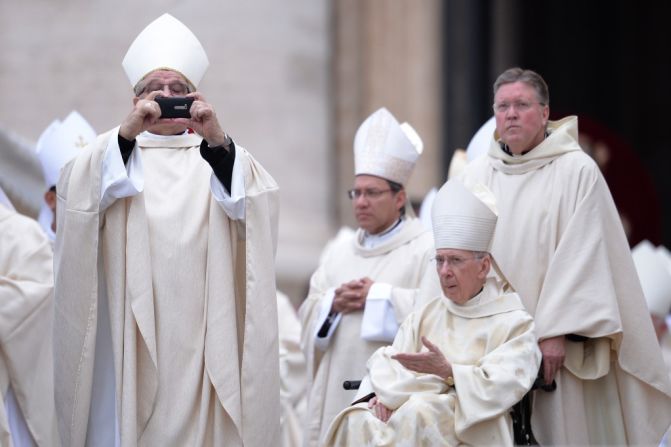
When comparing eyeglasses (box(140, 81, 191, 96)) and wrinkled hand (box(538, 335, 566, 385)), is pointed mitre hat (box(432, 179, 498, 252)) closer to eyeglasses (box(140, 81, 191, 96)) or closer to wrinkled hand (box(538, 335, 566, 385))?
wrinkled hand (box(538, 335, 566, 385))

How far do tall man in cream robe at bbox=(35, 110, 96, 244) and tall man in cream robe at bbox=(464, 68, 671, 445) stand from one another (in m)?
2.48

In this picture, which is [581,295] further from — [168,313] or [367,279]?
[168,313]

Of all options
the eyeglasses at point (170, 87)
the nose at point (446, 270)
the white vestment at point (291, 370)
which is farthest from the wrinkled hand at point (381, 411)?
the white vestment at point (291, 370)

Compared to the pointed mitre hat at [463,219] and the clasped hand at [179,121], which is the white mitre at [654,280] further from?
the clasped hand at [179,121]

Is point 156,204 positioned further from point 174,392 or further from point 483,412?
point 483,412

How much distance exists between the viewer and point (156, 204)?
6.82 meters

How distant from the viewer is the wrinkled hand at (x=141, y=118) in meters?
6.50

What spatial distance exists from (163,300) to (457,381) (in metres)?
1.26

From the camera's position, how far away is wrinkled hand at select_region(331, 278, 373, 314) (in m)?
8.11

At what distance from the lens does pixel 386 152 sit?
8.47m

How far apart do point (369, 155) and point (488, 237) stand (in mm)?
1697

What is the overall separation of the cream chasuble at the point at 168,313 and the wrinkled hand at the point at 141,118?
148mm

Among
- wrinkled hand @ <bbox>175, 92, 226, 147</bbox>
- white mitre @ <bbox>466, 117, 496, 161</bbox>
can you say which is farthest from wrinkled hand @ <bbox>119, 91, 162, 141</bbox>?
white mitre @ <bbox>466, 117, 496, 161</bbox>

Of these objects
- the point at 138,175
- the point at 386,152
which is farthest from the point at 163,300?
the point at 386,152
